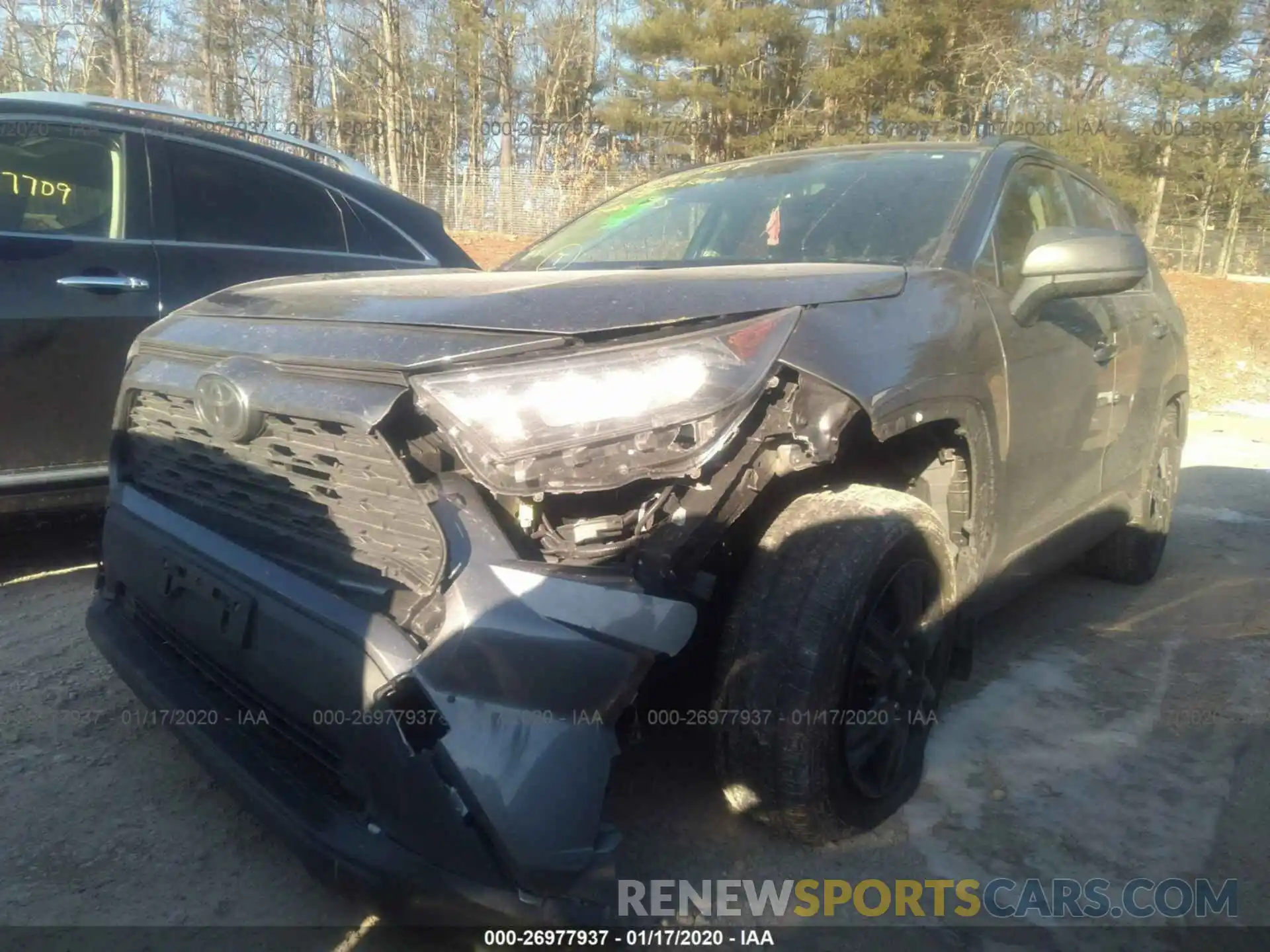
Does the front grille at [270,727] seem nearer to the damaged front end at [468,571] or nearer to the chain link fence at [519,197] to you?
the damaged front end at [468,571]

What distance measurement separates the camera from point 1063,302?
3123 millimetres

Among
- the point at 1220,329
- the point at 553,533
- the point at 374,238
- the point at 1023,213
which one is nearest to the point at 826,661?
the point at 553,533

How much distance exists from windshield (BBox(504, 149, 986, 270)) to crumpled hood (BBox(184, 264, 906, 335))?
0.38 meters

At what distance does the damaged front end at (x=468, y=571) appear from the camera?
1616 millimetres

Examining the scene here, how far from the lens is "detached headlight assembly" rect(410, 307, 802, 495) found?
65.9 inches

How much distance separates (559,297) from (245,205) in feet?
9.63

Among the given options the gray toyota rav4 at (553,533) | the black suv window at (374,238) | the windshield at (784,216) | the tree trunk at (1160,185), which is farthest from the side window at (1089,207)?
the tree trunk at (1160,185)

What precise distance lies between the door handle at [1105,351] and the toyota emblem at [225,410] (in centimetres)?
268

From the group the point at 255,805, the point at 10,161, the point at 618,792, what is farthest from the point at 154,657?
the point at 10,161

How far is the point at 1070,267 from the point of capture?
270 centimetres

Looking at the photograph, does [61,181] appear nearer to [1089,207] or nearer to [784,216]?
[784,216]

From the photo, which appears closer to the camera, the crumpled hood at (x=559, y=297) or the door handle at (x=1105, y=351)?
the crumpled hood at (x=559, y=297)

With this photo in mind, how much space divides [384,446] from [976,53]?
25183mm

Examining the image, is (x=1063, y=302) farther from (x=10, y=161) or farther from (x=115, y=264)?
(x=10, y=161)
